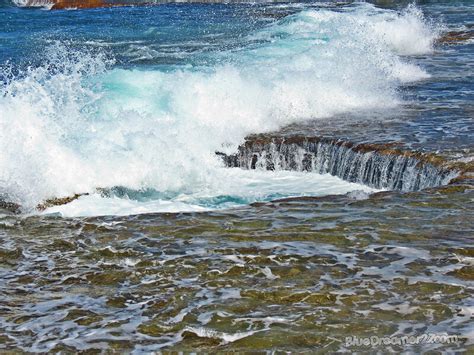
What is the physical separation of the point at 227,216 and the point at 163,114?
6035mm

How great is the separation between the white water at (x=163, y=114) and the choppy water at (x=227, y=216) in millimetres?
38

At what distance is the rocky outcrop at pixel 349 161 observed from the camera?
9.90 metres

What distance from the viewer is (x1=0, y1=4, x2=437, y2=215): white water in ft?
33.7

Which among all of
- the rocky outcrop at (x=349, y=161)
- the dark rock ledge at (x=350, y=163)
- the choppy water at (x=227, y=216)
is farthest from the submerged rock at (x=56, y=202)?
the rocky outcrop at (x=349, y=161)

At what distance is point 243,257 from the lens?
21.5ft

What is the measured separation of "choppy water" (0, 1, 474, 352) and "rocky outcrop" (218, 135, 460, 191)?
0.68 ft

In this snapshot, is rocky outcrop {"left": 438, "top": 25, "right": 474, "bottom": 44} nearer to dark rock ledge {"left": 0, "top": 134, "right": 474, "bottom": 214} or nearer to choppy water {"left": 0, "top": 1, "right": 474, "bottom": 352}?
choppy water {"left": 0, "top": 1, "right": 474, "bottom": 352}

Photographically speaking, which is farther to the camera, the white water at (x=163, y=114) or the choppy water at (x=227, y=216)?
the white water at (x=163, y=114)

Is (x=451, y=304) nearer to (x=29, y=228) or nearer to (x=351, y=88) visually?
(x=29, y=228)

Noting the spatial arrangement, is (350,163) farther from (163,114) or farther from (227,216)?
(163,114)

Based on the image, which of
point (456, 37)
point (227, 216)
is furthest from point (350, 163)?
point (456, 37)

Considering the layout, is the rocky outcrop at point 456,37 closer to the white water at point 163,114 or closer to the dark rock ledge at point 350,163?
the white water at point 163,114

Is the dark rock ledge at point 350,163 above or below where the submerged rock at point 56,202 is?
above

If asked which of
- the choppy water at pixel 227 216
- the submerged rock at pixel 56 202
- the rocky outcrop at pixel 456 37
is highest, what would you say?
the rocky outcrop at pixel 456 37
